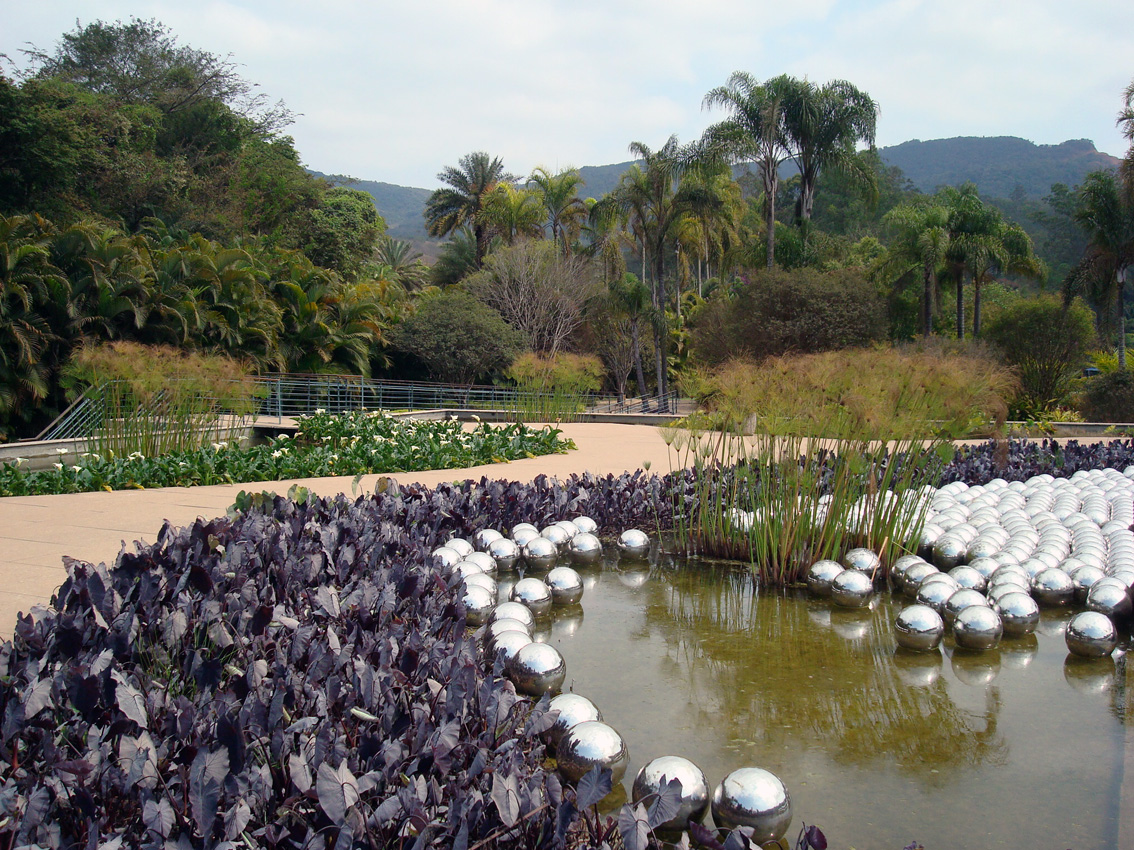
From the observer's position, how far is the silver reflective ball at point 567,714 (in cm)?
217

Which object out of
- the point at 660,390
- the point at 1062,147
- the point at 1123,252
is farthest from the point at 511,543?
the point at 1062,147

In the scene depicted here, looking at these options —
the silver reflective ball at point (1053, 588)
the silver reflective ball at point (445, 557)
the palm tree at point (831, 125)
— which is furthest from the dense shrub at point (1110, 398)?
the silver reflective ball at point (445, 557)

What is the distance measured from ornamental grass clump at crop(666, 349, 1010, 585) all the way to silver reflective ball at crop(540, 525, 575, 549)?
0.78 metres

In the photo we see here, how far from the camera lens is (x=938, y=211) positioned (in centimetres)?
2338

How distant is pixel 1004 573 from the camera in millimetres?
3723

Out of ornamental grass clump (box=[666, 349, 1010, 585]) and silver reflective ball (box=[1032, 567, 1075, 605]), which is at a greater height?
ornamental grass clump (box=[666, 349, 1010, 585])

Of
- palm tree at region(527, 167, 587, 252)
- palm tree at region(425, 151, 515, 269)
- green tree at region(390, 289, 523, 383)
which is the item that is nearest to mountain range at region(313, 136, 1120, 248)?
palm tree at region(425, 151, 515, 269)

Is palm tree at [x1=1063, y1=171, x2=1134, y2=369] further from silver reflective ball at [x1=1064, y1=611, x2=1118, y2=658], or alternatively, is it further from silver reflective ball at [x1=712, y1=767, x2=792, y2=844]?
silver reflective ball at [x1=712, y1=767, x2=792, y2=844]

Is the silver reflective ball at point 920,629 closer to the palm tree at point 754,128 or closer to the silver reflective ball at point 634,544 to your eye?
the silver reflective ball at point 634,544

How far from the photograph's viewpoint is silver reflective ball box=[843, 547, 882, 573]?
12.7 ft

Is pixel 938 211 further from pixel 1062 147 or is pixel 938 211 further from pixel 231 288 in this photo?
pixel 1062 147

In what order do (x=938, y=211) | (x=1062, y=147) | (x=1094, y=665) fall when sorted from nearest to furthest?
(x=1094, y=665) < (x=938, y=211) < (x=1062, y=147)

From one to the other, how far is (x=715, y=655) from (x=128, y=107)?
27120 mm

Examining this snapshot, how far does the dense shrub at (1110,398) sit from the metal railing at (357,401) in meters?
8.95
